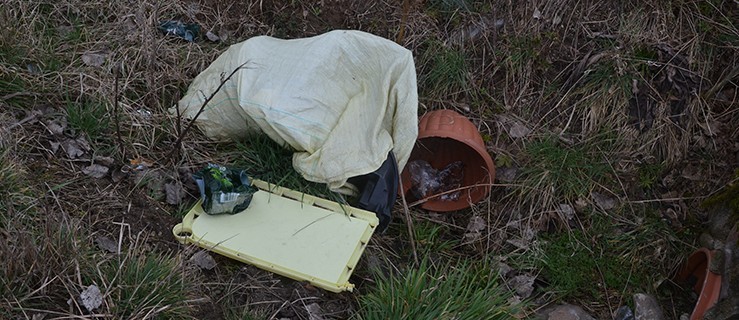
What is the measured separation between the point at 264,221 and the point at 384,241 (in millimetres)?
549

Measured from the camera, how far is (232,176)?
2965 mm

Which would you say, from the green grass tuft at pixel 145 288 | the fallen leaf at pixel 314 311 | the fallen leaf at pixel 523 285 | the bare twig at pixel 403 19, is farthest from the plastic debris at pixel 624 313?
the green grass tuft at pixel 145 288

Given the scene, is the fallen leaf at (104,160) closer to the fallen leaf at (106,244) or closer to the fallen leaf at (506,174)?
the fallen leaf at (106,244)

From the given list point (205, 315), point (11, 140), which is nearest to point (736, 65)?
point (205, 315)

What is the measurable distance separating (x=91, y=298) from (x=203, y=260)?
55cm

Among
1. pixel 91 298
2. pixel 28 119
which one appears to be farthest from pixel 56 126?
pixel 91 298

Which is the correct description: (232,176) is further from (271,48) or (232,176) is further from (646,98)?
(646,98)

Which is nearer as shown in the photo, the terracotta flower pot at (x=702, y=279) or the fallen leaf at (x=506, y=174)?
the terracotta flower pot at (x=702, y=279)

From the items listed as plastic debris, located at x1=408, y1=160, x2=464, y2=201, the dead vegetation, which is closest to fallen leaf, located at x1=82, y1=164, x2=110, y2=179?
the dead vegetation

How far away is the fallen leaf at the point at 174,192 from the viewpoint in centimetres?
292

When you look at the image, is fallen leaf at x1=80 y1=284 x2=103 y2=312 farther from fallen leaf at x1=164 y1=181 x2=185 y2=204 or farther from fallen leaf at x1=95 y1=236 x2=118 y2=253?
fallen leaf at x1=164 y1=181 x2=185 y2=204

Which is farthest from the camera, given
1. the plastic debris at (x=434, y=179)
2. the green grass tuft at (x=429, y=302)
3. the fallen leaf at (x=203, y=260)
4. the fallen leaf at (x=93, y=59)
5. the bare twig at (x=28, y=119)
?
the plastic debris at (x=434, y=179)

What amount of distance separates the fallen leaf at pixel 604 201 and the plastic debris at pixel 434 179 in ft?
2.19

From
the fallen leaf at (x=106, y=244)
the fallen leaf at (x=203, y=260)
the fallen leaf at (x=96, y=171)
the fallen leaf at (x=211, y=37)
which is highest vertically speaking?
the fallen leaf at (x=211, y=37)
